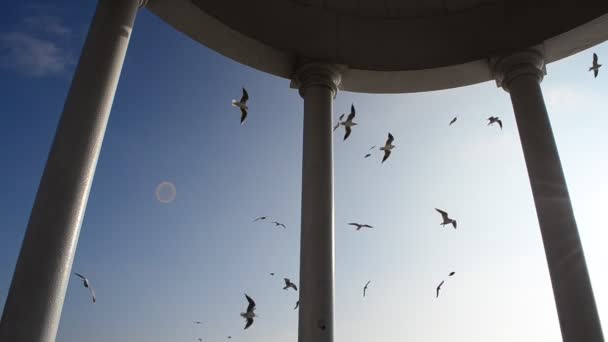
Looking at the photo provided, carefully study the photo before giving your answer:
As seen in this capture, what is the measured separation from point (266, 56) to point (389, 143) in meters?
24.3

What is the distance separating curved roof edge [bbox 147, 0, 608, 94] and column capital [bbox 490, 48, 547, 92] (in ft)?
9.69

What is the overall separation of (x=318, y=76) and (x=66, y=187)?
1620 inches

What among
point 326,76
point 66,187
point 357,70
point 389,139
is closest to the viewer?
point 66,187

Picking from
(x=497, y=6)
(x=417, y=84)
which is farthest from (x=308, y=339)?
(x=497, y=6)

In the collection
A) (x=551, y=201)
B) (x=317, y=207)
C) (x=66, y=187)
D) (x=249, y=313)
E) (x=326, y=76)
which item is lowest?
(x=249, y=313)

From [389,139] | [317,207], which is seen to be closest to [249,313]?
[317,207]

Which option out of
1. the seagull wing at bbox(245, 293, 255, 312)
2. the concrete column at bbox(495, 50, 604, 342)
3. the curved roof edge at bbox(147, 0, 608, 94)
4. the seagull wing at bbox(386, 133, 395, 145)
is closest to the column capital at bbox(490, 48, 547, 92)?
the concrete column at bbox(495, 50, 604, 342)

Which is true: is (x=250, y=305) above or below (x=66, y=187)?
below

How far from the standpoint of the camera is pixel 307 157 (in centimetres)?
6178

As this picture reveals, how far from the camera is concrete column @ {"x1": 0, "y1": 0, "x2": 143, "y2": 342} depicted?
111 feet

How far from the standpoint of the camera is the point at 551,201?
186ft

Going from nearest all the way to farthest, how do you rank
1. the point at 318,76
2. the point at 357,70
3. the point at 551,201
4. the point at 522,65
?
the point at 551,201
the point at 522,65
the point at 318,76
the point at 357,70

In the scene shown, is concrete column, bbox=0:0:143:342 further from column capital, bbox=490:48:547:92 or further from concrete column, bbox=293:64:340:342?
column capital, bbox=490:48:547:92

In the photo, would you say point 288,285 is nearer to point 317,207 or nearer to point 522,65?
point 317,207
